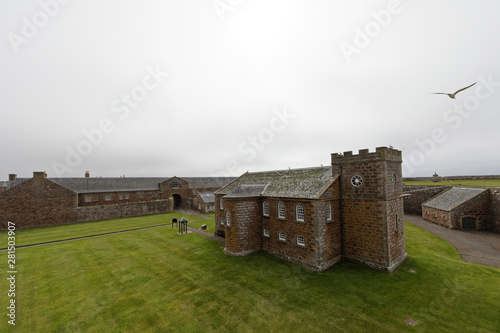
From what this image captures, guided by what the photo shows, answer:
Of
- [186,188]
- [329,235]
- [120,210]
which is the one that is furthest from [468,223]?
[120,210]

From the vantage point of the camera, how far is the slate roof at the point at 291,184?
19.4 metres

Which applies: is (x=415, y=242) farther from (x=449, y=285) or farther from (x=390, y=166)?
(x=390, y=166)

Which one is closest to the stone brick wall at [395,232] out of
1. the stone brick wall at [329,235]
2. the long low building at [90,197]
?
the stone brick wall at [329,235]

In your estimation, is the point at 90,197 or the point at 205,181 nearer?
the point at 90,197

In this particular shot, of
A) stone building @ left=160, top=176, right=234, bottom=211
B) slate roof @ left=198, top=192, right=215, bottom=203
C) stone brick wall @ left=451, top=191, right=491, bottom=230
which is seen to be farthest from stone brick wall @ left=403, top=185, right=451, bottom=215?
stone building @ left=160, top=176, right=234, bottom=211

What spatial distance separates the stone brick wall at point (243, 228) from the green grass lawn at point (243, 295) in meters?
1.08

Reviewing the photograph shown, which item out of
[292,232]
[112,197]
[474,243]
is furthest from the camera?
[112,197]

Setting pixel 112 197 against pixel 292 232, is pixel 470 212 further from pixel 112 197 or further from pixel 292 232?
pixel 112 197

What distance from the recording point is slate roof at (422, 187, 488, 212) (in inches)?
1273

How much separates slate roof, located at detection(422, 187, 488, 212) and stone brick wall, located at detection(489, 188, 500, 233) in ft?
4.08

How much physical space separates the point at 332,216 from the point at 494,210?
30.4m

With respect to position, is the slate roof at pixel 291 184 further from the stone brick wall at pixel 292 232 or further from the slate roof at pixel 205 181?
the slate roof at pixel 205 181

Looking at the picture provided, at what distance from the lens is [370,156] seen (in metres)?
17.9

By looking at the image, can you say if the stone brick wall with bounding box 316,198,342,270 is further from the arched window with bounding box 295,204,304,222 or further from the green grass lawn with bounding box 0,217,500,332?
the arched window with bounding box 295,204,304,222
